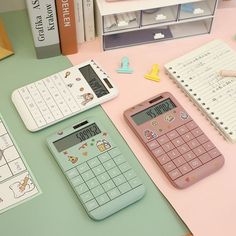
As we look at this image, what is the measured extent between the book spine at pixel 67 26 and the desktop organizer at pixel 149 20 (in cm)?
5

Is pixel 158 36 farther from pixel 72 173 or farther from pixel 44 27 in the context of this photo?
pixel 72 173

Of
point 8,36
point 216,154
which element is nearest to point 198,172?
point 216,154

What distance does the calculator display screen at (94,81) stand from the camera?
73 cm

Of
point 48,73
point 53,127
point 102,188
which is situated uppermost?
point 48,73

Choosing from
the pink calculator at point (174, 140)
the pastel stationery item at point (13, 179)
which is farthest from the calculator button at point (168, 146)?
the pastel stationery item at point (13, 179)

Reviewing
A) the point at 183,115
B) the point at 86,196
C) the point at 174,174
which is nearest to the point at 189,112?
the point at 183,115

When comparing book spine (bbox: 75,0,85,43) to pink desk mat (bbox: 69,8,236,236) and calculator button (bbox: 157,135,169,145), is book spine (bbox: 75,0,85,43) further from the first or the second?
calculator button (bbox: 157,135,169,145)

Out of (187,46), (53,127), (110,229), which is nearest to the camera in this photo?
(110,229)

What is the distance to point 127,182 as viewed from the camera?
2.06 feet

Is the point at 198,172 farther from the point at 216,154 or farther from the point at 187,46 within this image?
the point at 187,46

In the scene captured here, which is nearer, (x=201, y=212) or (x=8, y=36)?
(x=201, y=212)

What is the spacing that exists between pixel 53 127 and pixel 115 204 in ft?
0.59

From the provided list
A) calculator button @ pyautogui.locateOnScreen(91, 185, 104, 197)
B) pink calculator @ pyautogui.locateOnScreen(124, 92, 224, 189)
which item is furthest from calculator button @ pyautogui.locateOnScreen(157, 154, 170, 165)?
calculator button @ pyautogui.locateOnScreen(91, 185, 104, 197)

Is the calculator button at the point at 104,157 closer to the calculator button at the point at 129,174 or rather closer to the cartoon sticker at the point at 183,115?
the calculator button at the point at 129,174
